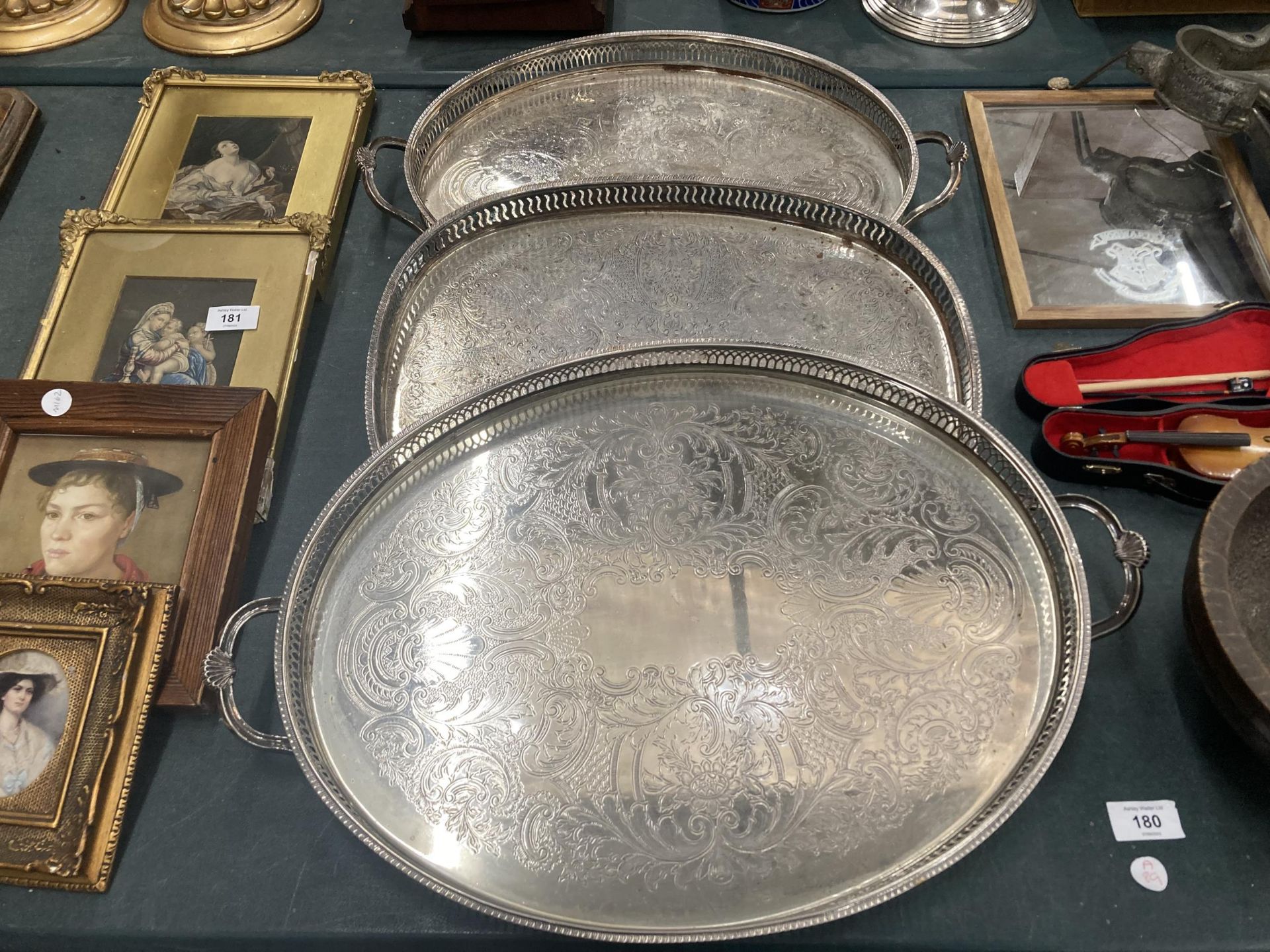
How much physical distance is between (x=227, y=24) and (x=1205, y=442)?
2049 millimetres

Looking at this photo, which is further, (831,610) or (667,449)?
(667,449)

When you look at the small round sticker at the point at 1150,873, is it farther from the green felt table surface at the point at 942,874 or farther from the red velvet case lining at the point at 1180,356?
the red velvet case lining at the point at 1180,356

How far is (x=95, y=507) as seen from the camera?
1.20m

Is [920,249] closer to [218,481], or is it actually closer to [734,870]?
[734,870]

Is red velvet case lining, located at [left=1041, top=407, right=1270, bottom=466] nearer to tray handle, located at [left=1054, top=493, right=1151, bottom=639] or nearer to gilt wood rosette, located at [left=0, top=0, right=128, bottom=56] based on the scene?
tray handle, located at [left=1054, top=493, right=1151, bottom=639]

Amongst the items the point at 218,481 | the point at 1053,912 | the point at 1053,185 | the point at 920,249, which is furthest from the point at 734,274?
the point at 1053,912

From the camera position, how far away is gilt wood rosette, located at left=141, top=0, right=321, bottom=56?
1.85 metres

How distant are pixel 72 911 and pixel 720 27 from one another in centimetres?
188

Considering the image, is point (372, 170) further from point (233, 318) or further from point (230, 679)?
point (230, 679)

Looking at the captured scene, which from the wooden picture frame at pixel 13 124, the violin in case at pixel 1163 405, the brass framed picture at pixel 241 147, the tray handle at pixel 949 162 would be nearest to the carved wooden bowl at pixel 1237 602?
the violin in case at pixel 1163 405

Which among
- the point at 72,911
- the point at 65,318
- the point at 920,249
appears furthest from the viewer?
the point at 65,318

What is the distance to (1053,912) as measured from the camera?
0.97 meters

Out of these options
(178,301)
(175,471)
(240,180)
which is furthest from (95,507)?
(240,180)

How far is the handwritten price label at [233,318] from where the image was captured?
1.38 meters
